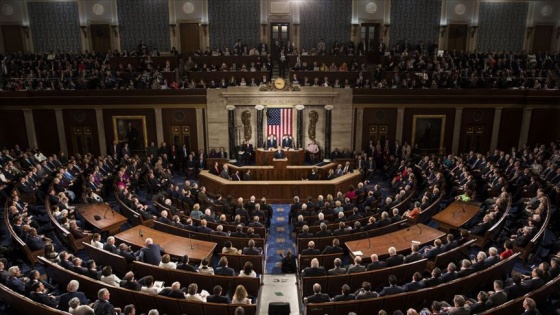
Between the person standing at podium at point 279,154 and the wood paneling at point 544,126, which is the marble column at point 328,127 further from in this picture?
the wood paneling at point 544,126

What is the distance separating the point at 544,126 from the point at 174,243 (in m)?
18.9

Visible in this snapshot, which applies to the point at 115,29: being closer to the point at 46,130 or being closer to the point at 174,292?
the point at 46,130

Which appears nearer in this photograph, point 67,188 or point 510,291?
→ point 510,291

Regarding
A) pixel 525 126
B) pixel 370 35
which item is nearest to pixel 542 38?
pixel 525 126

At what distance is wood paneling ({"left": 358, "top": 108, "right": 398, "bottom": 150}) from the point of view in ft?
70.5

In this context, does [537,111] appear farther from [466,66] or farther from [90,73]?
[90,73]

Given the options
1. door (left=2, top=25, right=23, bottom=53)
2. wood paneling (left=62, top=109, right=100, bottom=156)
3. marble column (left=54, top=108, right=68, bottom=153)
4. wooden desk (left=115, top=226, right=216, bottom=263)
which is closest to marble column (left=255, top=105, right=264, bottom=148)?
wood paneling (left=62, top=109, right=100, bottom=156)

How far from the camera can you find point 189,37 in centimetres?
2591

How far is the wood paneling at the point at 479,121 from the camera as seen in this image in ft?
70.5

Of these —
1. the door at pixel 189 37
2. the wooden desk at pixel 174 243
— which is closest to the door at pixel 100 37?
the door at pixel 189 37

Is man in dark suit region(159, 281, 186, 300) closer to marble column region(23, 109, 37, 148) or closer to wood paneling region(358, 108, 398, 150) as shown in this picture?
wood paneling region(358, 108, 398, 150)

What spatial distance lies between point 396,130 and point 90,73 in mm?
15226

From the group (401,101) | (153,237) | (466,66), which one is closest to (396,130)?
(401,101)

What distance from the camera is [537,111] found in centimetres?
2136
